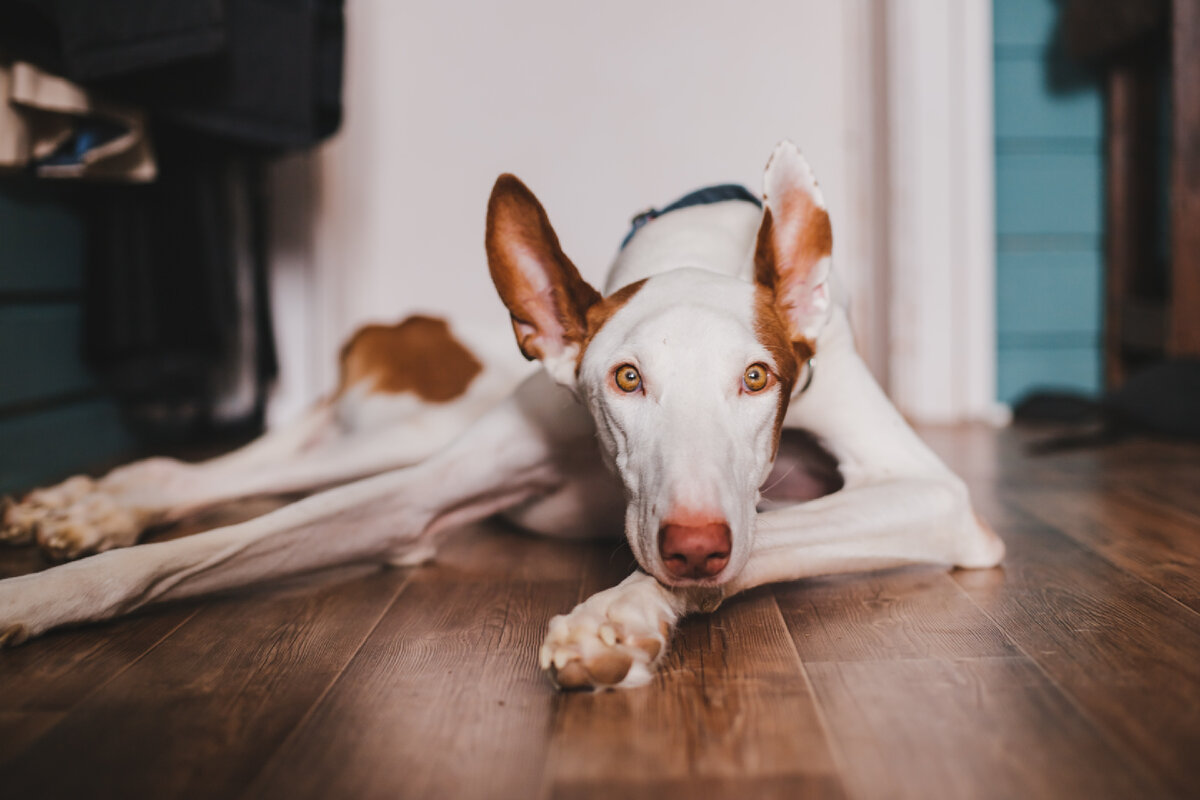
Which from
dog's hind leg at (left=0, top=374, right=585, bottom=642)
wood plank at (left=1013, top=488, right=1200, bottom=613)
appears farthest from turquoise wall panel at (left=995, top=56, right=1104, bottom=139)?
dog's hind leg at (left=0, top=374, right=585, bottom=642)

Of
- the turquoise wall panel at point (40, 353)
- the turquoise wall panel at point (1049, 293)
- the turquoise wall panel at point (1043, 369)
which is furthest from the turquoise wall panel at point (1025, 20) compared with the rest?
the turquoise wall panel at point (40, 353)

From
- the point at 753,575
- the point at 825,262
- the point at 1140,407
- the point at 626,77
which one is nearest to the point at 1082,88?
the point at 1140,407

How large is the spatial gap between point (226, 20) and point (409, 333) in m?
0.80

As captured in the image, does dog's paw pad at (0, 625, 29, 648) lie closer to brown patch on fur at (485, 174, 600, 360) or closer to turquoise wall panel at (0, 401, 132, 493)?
brown patch on fur at (485, 174, 600, 360)

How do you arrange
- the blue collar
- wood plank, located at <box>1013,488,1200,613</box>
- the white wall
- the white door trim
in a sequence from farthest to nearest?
the white wall
the white door trim
the blue collar
wood plank, located at <box>1013,488,1200,613</box>

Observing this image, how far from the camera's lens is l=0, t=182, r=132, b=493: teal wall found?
232 cm

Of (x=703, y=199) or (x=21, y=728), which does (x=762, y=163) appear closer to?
(x=703, y=199)

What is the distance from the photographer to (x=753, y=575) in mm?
1338

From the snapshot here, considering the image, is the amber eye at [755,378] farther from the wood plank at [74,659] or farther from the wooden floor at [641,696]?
the wood plank at [74,659]

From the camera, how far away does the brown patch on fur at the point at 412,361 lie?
227cm

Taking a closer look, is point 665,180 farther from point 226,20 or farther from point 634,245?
point 634,245

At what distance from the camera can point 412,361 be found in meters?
2.34

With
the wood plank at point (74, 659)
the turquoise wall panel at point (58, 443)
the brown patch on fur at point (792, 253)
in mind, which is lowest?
the wood plank at point (74, 659)

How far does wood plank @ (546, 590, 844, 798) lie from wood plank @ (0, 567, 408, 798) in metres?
0.28
